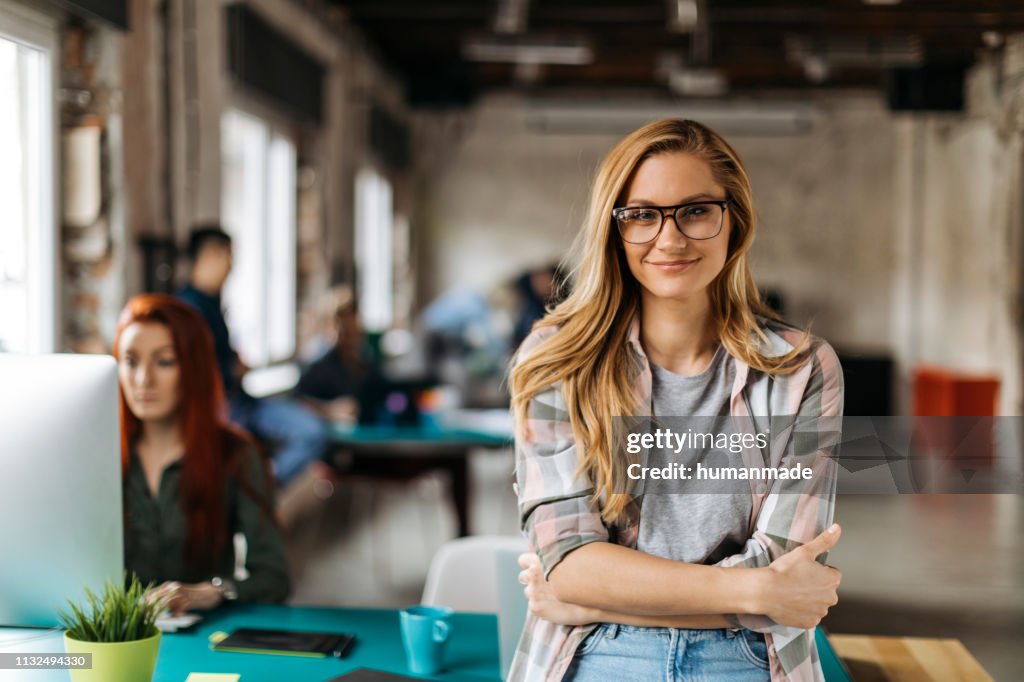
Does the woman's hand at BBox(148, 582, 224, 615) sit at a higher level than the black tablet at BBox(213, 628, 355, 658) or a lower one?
higher

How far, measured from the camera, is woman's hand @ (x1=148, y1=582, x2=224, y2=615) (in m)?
1.63

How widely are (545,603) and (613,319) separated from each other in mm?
396

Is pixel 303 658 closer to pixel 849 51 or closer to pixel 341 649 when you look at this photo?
pixel 341 649

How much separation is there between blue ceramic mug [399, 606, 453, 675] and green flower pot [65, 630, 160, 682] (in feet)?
1.18

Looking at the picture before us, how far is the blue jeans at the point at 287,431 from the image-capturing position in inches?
174

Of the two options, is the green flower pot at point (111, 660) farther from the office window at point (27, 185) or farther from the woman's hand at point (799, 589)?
the office window at point (27, 185)

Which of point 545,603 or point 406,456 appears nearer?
point 545,603

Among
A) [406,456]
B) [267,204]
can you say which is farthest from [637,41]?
[406,456]

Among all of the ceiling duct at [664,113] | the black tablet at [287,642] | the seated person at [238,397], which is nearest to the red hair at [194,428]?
the black tablet at [287,642]

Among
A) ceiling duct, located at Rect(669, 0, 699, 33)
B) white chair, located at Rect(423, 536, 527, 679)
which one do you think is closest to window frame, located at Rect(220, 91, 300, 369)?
ceiling duct, located at Rect(669, 0, 699, 33)

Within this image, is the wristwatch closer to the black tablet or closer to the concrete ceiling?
the black tablet

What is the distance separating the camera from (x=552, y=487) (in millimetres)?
1323

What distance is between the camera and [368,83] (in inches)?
296

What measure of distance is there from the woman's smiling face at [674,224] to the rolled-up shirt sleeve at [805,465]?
0.63ft
